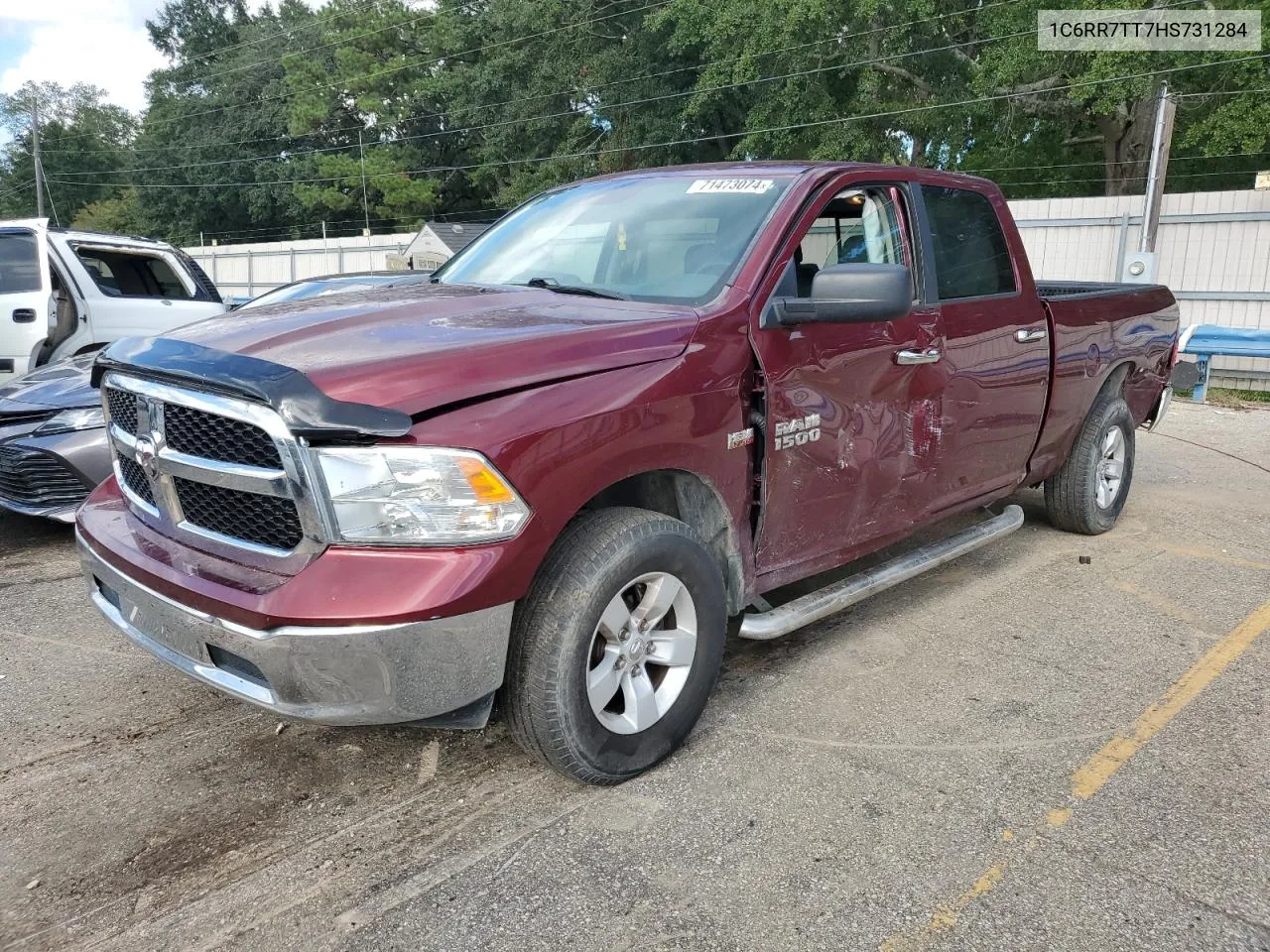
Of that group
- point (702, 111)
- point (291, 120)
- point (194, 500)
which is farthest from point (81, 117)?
point (194, 500)

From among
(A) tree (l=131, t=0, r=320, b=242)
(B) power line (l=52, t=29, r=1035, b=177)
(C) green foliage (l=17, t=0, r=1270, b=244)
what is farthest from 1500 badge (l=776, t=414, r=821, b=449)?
(A) tree (l=131, t=0, r=320, b=242)

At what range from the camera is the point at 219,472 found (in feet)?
8.29

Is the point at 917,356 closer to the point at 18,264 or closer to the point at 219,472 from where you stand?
the point at 219,472

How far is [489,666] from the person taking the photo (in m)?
2.50

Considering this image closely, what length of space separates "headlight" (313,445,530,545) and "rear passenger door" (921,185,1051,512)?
2326mm

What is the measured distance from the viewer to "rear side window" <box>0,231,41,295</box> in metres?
7.94

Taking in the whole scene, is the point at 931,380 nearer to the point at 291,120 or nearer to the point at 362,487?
the point at 362,487

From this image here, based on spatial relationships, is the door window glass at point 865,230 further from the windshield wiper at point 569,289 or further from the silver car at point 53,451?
the silver car at point 53,451

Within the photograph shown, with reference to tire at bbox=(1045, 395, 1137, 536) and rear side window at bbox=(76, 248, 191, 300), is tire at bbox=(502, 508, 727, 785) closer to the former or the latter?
tire at bbox=(1045, 395, 1137, 536)

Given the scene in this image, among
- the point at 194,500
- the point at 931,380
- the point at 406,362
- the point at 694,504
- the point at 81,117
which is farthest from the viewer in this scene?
the point at 81,117

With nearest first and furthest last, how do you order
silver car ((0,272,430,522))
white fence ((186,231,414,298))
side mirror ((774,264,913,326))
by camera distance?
side mirror ((774,264,913,326)) < silver car ((0,272,430,522)) < white fence ((186,231,414,298))

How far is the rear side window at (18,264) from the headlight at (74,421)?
3279 millimetres

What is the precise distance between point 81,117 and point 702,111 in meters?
66.4

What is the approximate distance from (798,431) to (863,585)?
2.77ft
